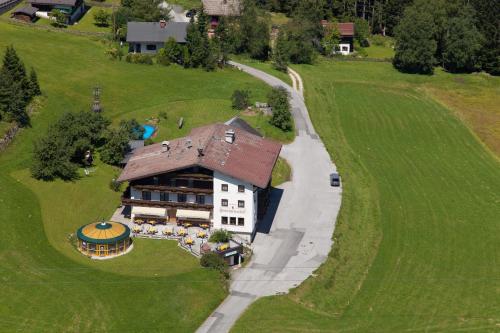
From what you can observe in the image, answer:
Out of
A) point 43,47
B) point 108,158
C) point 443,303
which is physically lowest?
point 443,303

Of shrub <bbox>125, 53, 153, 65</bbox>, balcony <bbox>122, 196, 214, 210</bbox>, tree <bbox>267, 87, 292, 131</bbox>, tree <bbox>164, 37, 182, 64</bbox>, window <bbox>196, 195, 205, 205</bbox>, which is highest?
tree <bbox>164, 37, 182, 64</bbox>

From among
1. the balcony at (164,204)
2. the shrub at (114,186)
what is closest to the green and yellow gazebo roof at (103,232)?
the balcony at (164,204)

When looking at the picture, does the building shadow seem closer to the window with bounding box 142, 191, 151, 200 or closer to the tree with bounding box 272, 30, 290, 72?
the window with bounding box 142, 191, 151, 200

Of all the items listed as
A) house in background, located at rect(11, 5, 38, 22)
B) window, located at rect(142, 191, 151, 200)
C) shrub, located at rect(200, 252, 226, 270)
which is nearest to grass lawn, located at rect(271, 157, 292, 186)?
window, located at rect(142, 191, 151, 200)

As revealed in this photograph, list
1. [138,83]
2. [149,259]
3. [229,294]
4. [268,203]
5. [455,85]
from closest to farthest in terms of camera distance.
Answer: [229,294] < [149,259] < [268,203] < [138,83] < [455,85]

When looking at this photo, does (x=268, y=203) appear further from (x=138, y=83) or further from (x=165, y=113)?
(x=138, y=83)

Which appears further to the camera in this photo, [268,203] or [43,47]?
[43,47]

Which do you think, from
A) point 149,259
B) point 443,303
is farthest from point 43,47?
point 443,303
